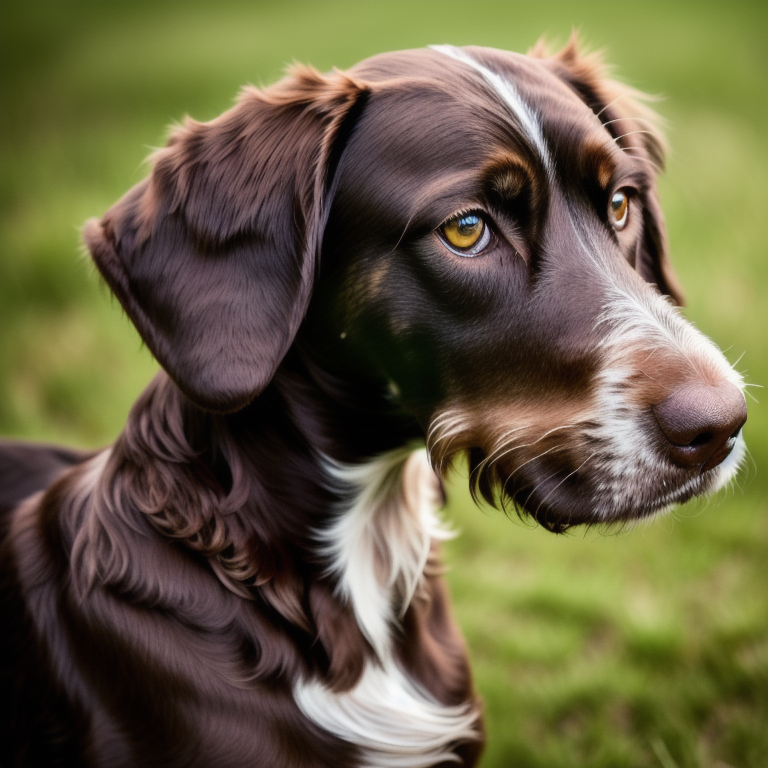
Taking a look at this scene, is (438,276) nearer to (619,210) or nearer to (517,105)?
(517,105)

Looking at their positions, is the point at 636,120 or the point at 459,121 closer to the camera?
the point at 459,121

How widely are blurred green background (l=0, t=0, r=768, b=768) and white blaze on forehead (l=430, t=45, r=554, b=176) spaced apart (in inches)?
34.7

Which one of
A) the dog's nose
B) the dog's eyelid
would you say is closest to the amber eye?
the dog's eyelid

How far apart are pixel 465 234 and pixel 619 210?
0.65 meters

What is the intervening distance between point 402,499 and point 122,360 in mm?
3699

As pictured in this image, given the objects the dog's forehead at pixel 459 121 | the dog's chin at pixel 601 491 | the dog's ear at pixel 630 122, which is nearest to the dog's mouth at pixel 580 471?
the dog's chin at pixel 601 491

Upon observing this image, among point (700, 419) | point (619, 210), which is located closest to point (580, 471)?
point (700, 419)

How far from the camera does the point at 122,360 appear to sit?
5973 mm

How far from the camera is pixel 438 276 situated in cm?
230

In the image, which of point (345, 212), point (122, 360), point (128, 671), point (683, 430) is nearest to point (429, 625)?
point (128, 671)

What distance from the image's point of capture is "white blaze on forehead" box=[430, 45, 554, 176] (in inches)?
92.5

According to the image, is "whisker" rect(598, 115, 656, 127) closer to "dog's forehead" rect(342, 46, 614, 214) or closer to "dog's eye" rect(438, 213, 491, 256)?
"dog's forehead" rect(342, 46, 614, 214)

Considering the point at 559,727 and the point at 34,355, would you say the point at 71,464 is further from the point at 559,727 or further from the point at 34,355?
the point at 34,355

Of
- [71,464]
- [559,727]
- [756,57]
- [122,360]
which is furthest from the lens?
[756,57]
